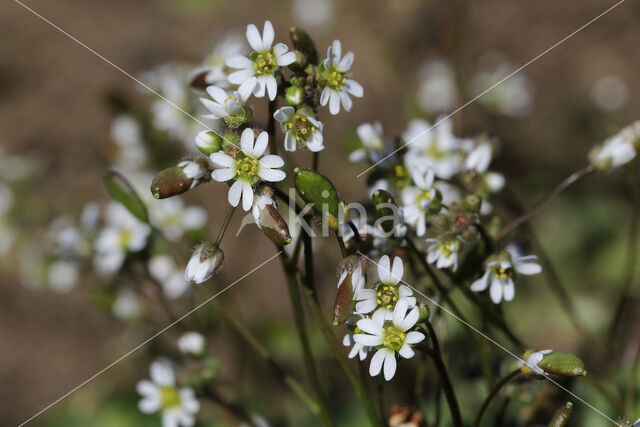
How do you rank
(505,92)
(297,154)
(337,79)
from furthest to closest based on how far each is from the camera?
(505,92), (297,154), (337,79)

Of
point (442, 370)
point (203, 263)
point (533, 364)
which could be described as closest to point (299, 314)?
point (203, 263)

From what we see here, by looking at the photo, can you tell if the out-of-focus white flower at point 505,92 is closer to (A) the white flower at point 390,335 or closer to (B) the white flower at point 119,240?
(B) the white flower at point 119,240

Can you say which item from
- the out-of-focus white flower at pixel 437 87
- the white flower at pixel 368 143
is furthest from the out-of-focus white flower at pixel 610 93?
the white flower at pixel 368 143

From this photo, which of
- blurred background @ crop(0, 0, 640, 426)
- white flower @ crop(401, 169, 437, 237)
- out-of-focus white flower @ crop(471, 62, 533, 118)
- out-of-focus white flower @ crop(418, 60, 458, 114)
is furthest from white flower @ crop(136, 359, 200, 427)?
out-of-focus white flower @ crop(471, 62, 533, 118)

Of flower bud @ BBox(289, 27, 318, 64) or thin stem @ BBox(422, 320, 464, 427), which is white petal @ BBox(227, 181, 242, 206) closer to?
flower bud @ BBox(289, 27, 318, 64)

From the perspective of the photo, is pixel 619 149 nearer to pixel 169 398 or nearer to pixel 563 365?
pixel 563 365

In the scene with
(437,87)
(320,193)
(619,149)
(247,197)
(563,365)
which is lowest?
(563,365)

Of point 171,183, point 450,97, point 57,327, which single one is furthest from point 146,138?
point 450,97
